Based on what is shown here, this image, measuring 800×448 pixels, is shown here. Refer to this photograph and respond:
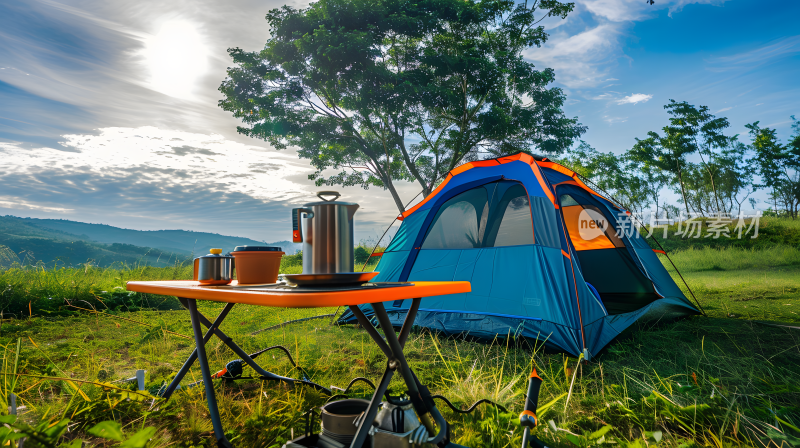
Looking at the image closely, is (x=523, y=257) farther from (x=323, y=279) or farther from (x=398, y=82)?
(x=398, y=82)

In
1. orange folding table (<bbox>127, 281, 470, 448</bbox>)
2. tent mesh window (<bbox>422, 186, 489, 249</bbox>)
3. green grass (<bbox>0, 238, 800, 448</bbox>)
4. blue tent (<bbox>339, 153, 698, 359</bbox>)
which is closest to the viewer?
orange folding table (<bbox>127, 281, 470, 448</bbox>)

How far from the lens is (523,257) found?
3205 millimetres

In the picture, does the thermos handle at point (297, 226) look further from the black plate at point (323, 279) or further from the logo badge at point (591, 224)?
the logo badge at point (591, 224)

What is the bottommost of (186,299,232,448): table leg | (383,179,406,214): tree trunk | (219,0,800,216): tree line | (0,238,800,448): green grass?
(0,238,800,448): green grass

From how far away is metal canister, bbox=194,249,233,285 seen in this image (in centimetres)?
153

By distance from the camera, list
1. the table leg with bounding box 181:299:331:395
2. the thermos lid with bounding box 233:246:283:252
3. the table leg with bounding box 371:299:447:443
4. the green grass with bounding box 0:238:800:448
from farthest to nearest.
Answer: the table leg with bounding box 181:299:331:395 < the green grass with bounding box 0:238:800:448 < the thermos lid with bounding box 233:246:283:252 < the table leg with bounding box 371:299:447:443

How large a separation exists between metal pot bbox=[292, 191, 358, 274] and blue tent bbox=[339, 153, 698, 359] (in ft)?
6.99

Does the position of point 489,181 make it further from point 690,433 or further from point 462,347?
point 690,433

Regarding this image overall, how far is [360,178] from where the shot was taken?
44.1 feet

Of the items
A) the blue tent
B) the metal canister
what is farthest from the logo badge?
the metal canister

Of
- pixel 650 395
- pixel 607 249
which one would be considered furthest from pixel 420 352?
pixel 607 249

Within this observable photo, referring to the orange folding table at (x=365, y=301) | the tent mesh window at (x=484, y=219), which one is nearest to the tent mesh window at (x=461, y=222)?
the tent mesh window at (x=484, y=219)

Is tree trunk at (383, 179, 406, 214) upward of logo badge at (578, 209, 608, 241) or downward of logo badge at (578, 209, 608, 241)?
upward

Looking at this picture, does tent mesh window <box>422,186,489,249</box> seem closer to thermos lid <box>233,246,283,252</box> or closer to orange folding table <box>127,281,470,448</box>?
orange folding table <box>127,281,470,448</box>
